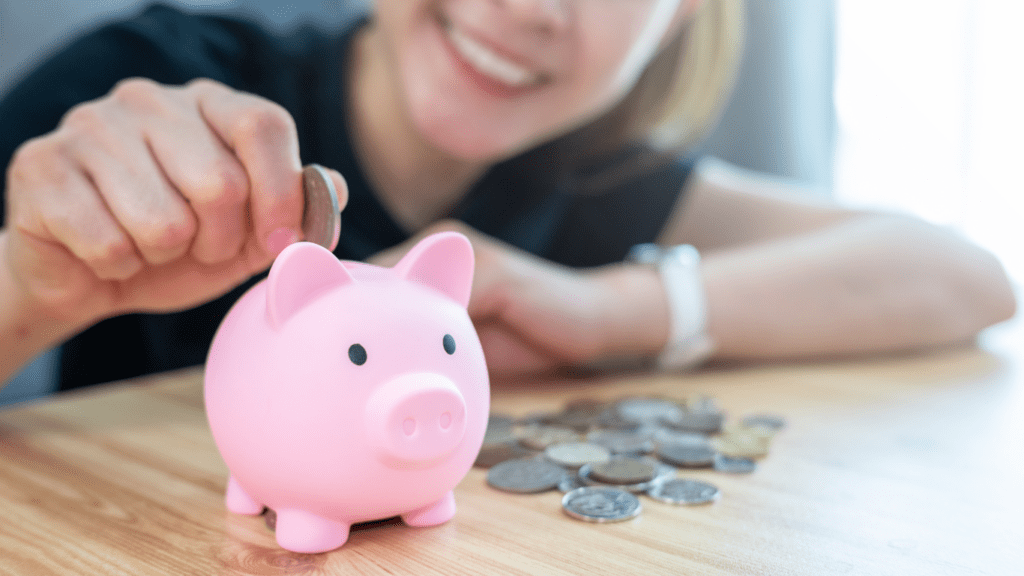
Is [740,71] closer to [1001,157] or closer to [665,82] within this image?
[1001,157]

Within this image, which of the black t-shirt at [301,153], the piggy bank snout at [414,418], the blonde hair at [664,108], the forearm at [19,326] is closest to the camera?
the piggy bank snout at [414,418]

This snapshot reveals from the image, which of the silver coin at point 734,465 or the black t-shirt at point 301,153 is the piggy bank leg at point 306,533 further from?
the black t-shirt at point 301,153

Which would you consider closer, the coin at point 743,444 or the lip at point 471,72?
the coin at point 743,444

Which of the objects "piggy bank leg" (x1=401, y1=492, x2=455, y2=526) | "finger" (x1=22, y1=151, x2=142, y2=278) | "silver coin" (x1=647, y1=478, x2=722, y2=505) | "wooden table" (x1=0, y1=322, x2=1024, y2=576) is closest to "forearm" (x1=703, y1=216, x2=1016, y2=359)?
"wooden table" (x1=0, y1=322, x2=1024, y2=576)

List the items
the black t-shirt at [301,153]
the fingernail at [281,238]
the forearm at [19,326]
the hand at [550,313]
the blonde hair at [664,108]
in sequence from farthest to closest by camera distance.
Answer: the blonde hair at [664,108] → the black t-shirt at [301,153] → the hand at [550,313] → the forearm at [19,326] → the fingernail at [281,238]

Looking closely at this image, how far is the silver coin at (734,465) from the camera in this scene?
55 cm

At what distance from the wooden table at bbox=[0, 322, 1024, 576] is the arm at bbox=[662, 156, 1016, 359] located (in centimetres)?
20

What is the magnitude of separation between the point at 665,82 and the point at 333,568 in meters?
1.10

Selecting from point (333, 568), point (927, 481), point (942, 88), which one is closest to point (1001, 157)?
point (942, 88)

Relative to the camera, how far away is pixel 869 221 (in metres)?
1.10

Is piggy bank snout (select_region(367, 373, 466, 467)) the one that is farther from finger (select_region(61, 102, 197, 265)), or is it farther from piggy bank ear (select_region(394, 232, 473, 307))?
finger (select_region(61, 102, 197, 265))

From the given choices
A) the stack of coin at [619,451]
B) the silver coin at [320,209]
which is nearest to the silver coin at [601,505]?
the stack of coin at [619,451]

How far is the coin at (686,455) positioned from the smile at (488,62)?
568mm

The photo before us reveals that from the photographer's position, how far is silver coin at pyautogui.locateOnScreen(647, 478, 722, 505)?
1.60 ft
